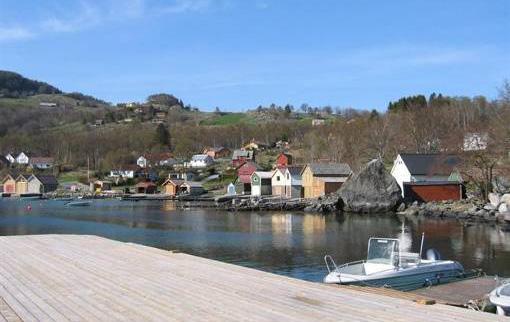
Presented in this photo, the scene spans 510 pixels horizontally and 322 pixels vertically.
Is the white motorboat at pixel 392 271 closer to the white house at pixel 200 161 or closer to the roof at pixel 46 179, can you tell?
the roof at pixel 46 179

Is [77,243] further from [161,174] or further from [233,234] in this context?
[161,174]

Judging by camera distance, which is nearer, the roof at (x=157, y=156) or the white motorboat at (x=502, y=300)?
the white motorboat at (x=502, y=300)

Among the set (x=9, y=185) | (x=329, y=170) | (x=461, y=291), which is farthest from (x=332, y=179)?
(x=9, y=185)

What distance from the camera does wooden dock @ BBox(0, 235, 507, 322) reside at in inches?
400

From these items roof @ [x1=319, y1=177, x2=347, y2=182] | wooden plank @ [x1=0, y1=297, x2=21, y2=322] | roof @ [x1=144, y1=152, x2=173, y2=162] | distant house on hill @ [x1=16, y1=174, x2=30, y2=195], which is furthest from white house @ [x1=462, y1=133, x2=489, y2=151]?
distant house on hill @ [x1=16, y1=174, x2=30, y2=195]

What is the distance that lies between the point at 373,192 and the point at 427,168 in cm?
1080

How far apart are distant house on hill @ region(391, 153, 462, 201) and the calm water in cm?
1352

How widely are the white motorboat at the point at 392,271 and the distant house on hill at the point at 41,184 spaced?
152 metres

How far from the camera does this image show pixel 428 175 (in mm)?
82250

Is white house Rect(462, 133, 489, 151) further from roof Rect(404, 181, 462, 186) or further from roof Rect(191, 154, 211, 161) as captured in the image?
roof Rect(191, 154, 211, 161)

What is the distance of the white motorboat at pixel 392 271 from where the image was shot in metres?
21.5

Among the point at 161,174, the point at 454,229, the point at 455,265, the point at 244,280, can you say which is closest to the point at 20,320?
the point at 244,280

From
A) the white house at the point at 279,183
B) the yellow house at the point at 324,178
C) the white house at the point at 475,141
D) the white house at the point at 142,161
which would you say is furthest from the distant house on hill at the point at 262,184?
the white house at the point at 142,161

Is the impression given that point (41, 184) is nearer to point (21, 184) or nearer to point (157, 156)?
point (21, 184)
